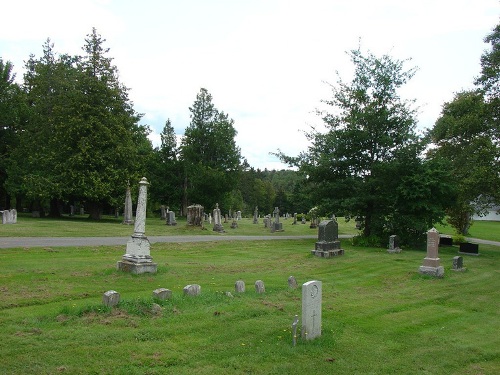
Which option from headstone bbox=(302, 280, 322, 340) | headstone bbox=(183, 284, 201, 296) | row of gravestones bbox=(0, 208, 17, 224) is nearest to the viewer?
headstone bbox=(302, 280, 322, 340)

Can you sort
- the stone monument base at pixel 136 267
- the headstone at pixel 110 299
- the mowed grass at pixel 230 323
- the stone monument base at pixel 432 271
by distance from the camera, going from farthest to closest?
the stone monument base at pixel 432 271, the stone monument base at pixel 136 267, the headstone at pixel 110 299, the mowed grass at pixel 230 323

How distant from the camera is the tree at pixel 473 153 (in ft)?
76.6

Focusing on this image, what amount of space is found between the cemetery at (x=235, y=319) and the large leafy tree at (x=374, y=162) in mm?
9253

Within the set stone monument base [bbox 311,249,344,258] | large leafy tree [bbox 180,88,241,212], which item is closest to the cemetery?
stone monument base [bbox 311,249,344,258]

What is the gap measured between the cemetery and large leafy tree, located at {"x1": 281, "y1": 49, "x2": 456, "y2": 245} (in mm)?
9253

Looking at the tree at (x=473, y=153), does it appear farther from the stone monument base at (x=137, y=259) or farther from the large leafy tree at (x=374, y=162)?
the stone monument base at (x=137, y=259)

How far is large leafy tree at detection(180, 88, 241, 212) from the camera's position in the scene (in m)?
52.2

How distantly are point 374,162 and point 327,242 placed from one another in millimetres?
8116

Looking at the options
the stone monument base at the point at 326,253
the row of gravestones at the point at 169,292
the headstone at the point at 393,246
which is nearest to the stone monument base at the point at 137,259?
the row of gravestones at the point at 169,292

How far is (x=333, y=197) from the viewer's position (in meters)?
26.3

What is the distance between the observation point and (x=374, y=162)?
25.9 metres

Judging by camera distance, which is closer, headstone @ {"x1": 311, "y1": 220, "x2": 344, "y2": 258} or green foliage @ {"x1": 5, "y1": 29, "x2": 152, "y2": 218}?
headstone @ {"x1": 311, "y1": 220, "x2": 344, "y2": 258}

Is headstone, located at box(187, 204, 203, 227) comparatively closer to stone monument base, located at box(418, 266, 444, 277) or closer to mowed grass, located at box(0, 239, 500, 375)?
mowed grass, located at box(0, 239, 500, 375)

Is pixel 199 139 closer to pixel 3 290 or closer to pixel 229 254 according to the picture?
pixel 229 254
